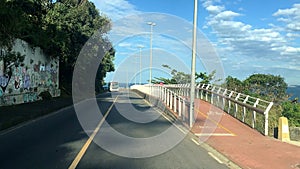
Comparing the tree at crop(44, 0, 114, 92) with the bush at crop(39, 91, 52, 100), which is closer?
the bush at crop(39, 91, 52, 100)

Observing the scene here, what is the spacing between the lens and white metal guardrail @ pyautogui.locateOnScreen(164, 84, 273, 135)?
1507 cm

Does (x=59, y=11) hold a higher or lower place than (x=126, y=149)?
higher

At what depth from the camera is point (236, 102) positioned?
738 inches

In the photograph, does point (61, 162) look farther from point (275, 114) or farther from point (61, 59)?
point (61, 59)

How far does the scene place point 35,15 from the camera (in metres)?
34.2

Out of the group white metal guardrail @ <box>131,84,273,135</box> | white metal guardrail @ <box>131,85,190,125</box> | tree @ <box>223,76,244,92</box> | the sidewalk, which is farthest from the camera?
tree @ <box>223,76,244,92</box>

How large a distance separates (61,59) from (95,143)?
26858 mm

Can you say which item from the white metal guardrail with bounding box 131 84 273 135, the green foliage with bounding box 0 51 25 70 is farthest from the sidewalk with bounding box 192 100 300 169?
the green foliage with bounding box 0 51 25 70

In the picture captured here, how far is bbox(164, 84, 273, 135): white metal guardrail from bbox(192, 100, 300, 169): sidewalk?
35.8 inches

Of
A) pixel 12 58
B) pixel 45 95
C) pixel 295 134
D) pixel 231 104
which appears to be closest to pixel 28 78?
pixel 45 95

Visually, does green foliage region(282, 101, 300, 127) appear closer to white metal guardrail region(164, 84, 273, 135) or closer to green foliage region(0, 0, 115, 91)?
white metal guardrail region(164, 84, 273, 135)

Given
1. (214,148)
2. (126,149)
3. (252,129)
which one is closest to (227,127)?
(252,129)

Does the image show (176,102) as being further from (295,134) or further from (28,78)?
(28,78)

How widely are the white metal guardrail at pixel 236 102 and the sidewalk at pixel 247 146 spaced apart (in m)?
0.91
